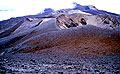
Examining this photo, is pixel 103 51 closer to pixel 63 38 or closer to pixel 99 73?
pixel 99 73

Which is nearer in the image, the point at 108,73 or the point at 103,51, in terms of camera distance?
the point at 108,73

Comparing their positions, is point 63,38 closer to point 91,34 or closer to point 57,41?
point 57,41

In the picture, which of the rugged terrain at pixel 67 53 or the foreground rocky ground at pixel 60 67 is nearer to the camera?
the foreground rocky ground at pixel 60 67

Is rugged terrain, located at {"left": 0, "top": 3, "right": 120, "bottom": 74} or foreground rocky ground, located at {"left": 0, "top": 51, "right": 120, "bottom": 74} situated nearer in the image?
foreground rocky ground, located at {"left": 0, "top": 51, "right": 120, "bottom": 74}

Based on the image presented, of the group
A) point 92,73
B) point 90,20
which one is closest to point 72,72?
point 92,73

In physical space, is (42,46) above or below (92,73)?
below

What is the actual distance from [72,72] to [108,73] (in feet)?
8.46

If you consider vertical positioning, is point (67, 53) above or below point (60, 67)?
below

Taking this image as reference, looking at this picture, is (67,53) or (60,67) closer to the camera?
(60,67)

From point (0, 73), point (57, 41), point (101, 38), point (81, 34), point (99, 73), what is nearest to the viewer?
point (0, 73)

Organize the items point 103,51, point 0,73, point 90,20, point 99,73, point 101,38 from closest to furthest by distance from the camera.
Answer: point 0,73, point 99,73, point 103,51, point 101,38, point 90,20

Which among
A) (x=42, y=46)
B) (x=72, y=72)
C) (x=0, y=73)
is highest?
(x=0, y=73)

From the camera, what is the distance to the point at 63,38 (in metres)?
23.1

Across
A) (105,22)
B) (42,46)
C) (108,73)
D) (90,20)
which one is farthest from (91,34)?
(90,20)
